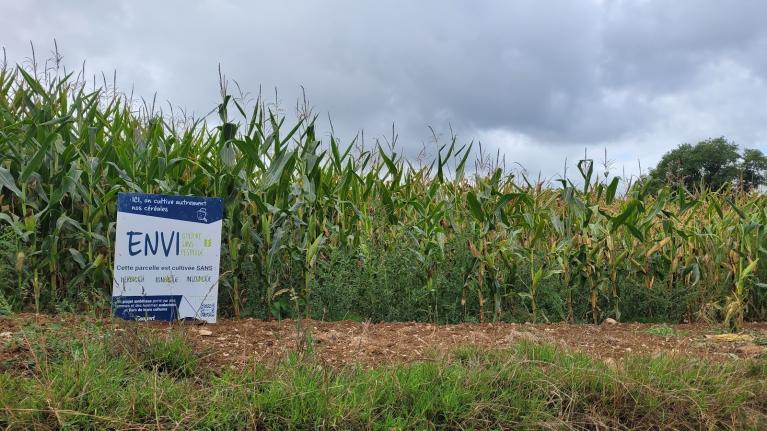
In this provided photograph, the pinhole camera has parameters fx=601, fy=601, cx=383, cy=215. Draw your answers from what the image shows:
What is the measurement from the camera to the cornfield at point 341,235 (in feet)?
14.4

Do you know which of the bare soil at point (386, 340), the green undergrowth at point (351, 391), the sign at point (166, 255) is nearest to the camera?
the green undergrowth at point (351, 391)

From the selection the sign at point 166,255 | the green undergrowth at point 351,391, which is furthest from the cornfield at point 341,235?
the green undergrowth at point 351,391

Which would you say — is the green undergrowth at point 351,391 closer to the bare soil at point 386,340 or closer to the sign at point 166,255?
the bare soil at point 386,340

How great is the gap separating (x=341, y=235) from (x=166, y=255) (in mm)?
1508

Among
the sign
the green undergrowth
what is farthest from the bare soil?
the sign

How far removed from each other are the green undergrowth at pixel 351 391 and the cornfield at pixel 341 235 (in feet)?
4.41

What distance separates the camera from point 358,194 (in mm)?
5598

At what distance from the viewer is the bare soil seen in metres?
3.03

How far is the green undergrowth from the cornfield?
52.9 inches

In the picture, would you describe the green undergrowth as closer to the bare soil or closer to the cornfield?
the bare soil

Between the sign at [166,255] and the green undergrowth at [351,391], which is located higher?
the sign at [166,255]

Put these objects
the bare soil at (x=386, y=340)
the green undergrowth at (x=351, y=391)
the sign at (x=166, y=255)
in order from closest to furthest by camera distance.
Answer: the green undergrowth at (x=351, y=391) < the bare soil at (x=386, y=340) < the sign at (x=166, y=255)

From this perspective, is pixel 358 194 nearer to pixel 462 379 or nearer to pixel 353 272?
pixel 353 272

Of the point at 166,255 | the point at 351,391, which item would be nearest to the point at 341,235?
the point at 166,255
